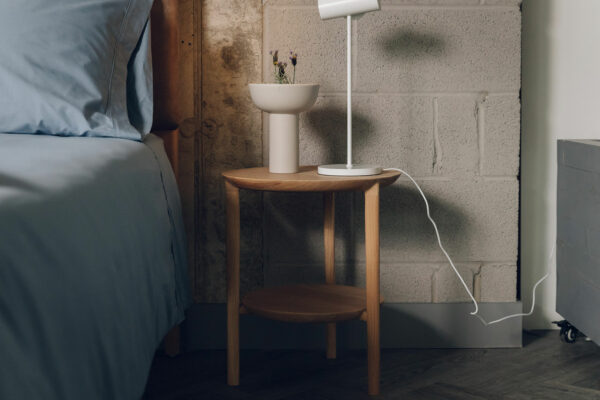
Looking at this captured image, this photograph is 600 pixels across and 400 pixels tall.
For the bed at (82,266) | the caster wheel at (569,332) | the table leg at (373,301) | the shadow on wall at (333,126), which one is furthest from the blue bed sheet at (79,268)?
the caster wheel at (569,332)

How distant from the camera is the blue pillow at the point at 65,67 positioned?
1.53 meters

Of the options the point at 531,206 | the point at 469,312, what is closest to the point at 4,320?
the point at 469,312

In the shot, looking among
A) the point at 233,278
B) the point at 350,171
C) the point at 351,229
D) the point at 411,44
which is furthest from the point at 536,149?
the point at 233,278

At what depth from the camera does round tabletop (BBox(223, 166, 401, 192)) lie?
1.70 meters

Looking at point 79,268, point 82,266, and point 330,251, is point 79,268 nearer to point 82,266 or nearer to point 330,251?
point 82,266

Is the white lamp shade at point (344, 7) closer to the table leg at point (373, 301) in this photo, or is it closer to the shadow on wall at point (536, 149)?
the table leg at point (373, 301)

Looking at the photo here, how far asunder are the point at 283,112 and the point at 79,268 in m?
1.02

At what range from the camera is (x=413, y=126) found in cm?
210

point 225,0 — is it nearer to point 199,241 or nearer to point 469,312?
point 199,241

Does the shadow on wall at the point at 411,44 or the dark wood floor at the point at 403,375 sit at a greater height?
the shadow on wall at the point at 411,44

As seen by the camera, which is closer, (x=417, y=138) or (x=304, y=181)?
(x=304, y=181)

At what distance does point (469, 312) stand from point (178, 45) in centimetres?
112

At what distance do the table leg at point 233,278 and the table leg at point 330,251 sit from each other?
31 centimetres

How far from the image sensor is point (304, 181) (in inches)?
67.0
